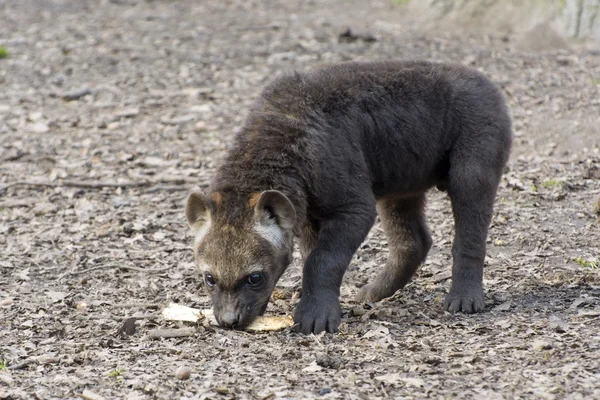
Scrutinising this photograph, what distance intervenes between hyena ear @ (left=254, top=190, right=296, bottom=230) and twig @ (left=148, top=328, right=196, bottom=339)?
3.55ft

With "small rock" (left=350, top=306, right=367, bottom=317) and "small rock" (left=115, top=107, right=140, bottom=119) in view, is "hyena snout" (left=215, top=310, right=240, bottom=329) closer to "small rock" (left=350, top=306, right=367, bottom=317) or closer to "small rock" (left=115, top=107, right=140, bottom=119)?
"small rock" (left=350, top=306, right=367, bottom=317)

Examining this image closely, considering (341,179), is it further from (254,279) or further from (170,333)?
(170,333)

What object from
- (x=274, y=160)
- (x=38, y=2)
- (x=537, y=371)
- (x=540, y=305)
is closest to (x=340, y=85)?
(x=274, y=160)

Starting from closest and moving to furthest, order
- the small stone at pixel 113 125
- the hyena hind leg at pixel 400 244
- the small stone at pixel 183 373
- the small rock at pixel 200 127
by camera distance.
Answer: the small stone at pixel 183 373, the hyena hind leg at pixel 400 244, the small rock at pixel 200 127, the small stone at pixel 113 125

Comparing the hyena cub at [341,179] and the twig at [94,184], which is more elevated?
the hyena cub at [341,179]

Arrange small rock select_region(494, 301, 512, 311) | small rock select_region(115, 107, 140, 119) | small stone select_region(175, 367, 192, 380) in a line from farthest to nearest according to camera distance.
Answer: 1. small rock select_region(115, 107, 140, 119)
2. small rock select_region(494, 301, 512, 311)
3. small stone select_region(175, 367, 192, 380)

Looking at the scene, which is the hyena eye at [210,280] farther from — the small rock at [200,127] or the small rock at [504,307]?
the small rock at [200,127]

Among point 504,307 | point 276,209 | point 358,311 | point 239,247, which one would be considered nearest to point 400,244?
point 358,311

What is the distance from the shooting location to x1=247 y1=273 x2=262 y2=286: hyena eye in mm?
7191

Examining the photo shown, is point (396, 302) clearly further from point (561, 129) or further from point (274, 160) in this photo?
point (561, 129)

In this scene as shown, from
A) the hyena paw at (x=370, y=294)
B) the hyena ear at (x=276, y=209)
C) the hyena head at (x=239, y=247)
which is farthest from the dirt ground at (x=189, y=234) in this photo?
the hyena ear at (x=276, y=209)

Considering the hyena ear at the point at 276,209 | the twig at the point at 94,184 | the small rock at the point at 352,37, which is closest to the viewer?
the hyena ear at the point at 276,209

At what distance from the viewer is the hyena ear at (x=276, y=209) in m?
7.01

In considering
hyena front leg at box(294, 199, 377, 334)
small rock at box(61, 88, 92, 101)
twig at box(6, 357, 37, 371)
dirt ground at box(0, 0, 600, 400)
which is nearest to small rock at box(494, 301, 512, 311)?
dirt ground at box(0, 0, 600, 400)
